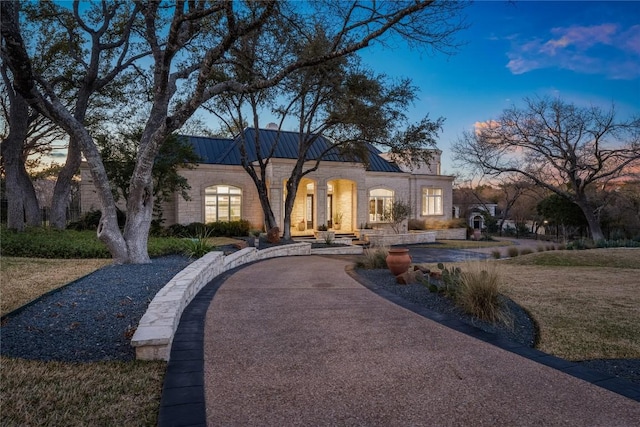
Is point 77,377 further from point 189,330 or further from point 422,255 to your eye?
point 422,255

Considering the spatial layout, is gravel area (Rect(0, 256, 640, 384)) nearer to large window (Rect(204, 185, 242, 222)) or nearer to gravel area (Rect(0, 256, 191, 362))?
gravel area (Rect(0, 256, 191, 362))

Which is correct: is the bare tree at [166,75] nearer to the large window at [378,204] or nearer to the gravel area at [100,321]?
the gravel area at [100,321]

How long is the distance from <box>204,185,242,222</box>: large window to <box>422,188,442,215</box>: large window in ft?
46.7

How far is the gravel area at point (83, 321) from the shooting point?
3.94 metres

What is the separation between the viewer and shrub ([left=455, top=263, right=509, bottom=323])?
5.45 meters

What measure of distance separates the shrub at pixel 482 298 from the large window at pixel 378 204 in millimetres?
20172

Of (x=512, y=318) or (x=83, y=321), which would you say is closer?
(x=83, y=321)

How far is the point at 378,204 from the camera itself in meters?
26.4

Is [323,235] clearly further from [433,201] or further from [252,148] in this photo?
[433,201]

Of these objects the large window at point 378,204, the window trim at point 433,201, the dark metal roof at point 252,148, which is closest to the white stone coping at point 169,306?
the dark metal roof at point 252,148

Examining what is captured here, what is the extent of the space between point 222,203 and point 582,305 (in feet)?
59.8

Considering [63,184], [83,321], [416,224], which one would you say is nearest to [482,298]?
[83,321]

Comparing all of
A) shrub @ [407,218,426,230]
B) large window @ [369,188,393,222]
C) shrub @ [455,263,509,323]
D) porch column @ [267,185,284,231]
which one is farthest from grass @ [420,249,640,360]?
large window @ [369,188,393,222]

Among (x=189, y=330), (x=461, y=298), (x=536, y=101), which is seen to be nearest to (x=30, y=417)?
(x=189, y=330)
